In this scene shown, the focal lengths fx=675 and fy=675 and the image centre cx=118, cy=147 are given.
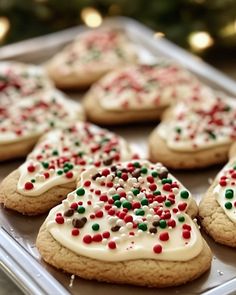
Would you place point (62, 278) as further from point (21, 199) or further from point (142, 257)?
point (21, 199)

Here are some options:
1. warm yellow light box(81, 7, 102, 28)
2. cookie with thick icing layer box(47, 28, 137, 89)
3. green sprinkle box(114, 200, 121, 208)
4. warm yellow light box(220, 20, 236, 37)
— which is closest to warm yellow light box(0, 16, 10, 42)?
warm yellow light box(81, 7, 102, 28)

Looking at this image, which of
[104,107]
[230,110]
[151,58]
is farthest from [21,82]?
[230,110]

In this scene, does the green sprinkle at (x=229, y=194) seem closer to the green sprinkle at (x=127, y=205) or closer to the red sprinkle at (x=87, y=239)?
the green sprinkle at (x=127, y=205)

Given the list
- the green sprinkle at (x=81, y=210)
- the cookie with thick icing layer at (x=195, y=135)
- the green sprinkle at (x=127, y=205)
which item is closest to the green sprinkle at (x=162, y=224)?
the green sprinkle at (x=127, y=205)

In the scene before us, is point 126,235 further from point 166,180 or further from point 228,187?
point 228,187

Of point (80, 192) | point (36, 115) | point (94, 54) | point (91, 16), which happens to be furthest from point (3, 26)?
point (80, 192)

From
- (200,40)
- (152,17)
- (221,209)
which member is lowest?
(200,40)

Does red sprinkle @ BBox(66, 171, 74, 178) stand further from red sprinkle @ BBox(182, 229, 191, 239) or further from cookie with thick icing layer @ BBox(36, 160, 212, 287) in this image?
red sprinkle @ BBox(182, 229, 191, 239)

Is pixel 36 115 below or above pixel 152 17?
above

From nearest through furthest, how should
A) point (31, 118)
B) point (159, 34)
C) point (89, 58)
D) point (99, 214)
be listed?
point (99, 214)
point (31, 118)
point (89, 58)
point (159, 34)
